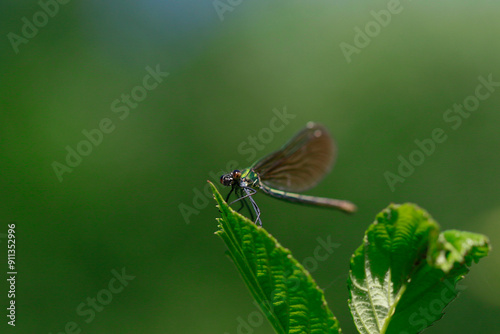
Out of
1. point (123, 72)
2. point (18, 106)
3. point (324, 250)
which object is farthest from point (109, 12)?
point (324, 250)

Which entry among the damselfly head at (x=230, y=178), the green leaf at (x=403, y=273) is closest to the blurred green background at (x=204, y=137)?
the damselfly head at (x=230, y=178)

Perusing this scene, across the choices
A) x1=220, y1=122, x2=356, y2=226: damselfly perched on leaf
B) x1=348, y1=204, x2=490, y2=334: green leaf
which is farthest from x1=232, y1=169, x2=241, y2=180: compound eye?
x1=348, y1=204, x2=490, y2=334: green leaf

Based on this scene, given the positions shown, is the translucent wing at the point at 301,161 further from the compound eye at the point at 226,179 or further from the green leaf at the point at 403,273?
the green leaf at the point at 403,273

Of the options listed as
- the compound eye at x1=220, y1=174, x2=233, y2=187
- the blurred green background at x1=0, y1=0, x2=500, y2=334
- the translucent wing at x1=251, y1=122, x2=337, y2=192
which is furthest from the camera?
the blurred green background at x1=0, y1=0, x2=500, y2=334

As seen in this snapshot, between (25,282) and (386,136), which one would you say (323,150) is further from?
(386,136)

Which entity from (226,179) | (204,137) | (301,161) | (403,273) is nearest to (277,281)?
(403,273)

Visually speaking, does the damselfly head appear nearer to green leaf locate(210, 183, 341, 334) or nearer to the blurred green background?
green leaf locate(210, 183, 341, 334)
